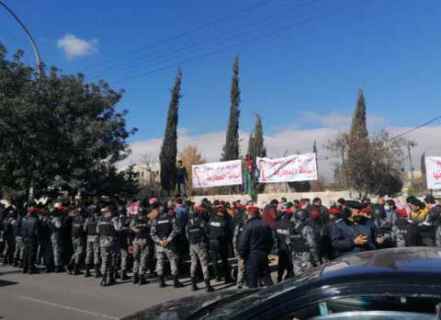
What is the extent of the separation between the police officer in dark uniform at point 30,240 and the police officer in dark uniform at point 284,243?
6950 mm

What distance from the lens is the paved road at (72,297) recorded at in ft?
25.4

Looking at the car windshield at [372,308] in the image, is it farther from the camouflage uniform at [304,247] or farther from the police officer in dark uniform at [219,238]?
the police officer in dark uniform at [219,238]

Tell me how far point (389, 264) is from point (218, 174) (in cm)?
2131

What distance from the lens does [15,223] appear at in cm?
1423

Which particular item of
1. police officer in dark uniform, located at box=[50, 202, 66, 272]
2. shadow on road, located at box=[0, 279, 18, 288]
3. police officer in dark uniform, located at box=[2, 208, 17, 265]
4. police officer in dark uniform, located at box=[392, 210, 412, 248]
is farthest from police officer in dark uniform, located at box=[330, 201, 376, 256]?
police officer in dark uniform, located at box=[2, 208, 17, 265]

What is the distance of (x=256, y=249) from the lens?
8.32 meters

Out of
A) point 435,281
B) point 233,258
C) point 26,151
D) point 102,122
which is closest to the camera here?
point 435,281

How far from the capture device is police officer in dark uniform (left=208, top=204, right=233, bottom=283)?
10492 mm

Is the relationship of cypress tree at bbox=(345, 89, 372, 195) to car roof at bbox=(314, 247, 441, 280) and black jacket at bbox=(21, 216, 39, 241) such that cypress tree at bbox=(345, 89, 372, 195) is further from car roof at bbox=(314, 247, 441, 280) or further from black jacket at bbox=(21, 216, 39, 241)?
car roof at bbox=(314, 247, 441, 280)

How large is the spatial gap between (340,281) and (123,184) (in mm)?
18896

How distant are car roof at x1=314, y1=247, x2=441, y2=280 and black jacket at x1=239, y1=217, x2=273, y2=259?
18.0 ft

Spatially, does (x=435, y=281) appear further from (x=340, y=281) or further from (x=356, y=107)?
(x=356, y=107)

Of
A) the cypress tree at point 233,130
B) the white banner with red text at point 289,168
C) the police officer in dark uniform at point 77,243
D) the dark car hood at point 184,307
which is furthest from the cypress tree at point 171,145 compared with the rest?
the dark car hood at point 184,307

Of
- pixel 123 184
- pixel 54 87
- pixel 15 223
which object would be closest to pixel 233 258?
pixel 15 223
